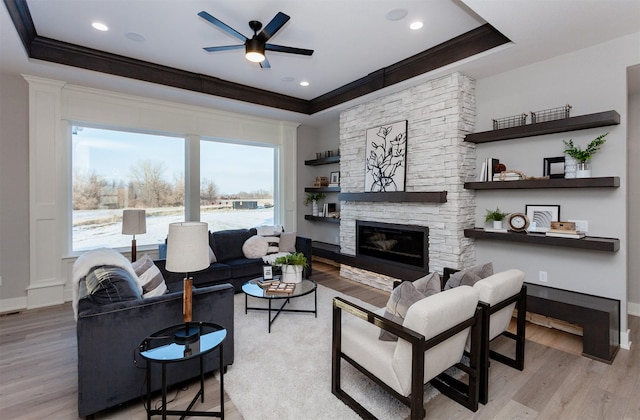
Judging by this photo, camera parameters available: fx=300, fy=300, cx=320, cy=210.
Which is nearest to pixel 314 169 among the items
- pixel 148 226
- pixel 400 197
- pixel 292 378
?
pixel 400 197

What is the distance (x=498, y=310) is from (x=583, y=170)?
185 cm

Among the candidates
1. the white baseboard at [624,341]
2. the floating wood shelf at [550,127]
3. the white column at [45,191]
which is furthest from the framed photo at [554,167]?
the white column at [45,191]

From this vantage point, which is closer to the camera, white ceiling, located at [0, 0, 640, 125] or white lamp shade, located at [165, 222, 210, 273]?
white lamp shade, located at [165, 222, 210, 273]

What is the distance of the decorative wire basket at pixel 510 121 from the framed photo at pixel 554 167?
0.51m

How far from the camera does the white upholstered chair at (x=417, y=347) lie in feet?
5.36

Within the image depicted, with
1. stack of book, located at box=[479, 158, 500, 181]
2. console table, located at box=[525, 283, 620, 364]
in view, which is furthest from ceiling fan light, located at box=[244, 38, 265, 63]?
console table, located at box=[525, 283, 620, 364]

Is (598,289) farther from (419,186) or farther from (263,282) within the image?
(263,282)

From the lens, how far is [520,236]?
3.27m

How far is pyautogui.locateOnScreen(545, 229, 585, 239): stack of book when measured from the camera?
297cm

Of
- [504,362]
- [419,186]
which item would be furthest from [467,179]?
[504,362]

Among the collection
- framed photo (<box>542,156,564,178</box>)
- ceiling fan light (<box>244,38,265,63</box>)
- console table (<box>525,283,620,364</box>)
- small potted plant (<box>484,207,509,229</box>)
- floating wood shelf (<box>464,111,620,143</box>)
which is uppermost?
ceiling fan light (<box>244,38,265,63</box>)

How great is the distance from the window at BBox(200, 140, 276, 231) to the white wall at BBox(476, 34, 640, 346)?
154 inches

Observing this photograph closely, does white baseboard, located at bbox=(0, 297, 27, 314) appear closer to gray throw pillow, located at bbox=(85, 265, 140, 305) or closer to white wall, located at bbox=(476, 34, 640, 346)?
gray throw pillow, located at bbox=(85, 265, 140, 305)

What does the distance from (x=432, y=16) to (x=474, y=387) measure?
319 centimetres
